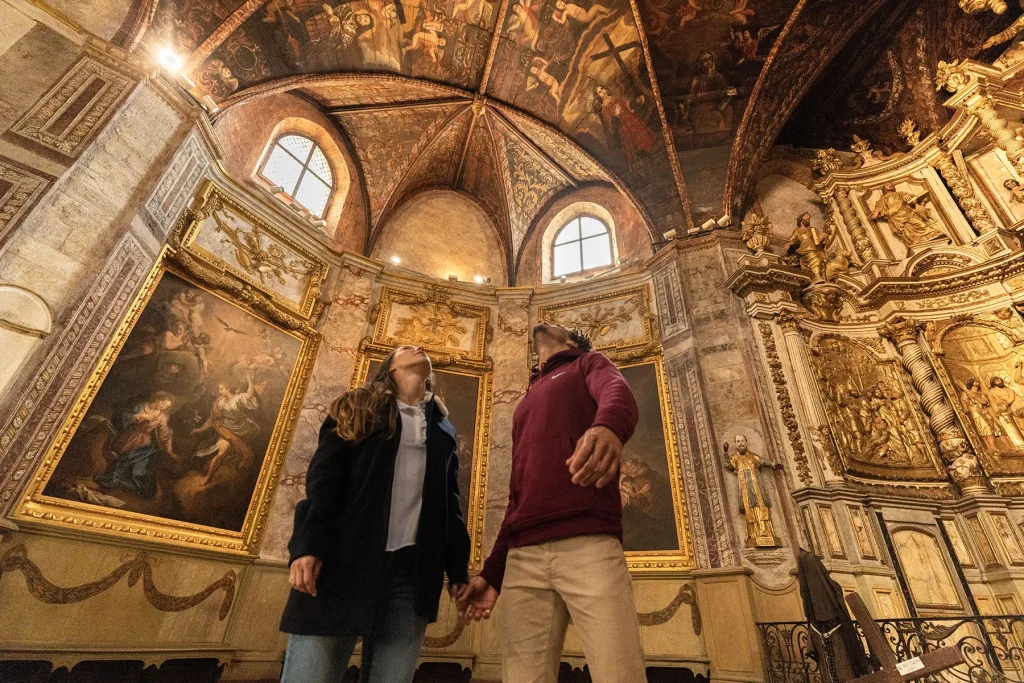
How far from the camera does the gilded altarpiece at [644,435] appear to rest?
741cm

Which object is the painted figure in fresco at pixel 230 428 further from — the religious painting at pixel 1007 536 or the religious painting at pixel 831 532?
the religious painting at pixel 1007 536

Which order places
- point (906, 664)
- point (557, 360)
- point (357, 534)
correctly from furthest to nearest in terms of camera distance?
point (906, 664) < point (557, 360) < point (357, 534)

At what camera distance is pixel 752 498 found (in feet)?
22.1

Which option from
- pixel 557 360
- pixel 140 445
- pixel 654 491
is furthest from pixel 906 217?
pixel 140 445

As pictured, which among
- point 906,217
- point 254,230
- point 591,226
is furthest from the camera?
point 591,226

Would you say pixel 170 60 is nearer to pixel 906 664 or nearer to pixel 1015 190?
pixel 906 664

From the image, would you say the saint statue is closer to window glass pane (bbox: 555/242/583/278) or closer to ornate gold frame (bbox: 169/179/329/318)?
window glass pane (bbox: 555/242/583/278)

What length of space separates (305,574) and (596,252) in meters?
10.5

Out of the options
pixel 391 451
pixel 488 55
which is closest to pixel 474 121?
pixel 488 55

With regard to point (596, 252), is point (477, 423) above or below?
below

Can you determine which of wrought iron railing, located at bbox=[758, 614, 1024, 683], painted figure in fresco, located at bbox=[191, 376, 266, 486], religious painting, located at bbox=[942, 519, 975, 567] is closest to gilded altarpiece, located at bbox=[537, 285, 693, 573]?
wrought iron railing, located at bbox=[758, 614, 1024, 683]

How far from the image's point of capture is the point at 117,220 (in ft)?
20.6

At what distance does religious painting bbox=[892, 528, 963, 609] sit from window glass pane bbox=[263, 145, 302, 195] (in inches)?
464

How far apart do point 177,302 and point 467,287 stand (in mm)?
5223
